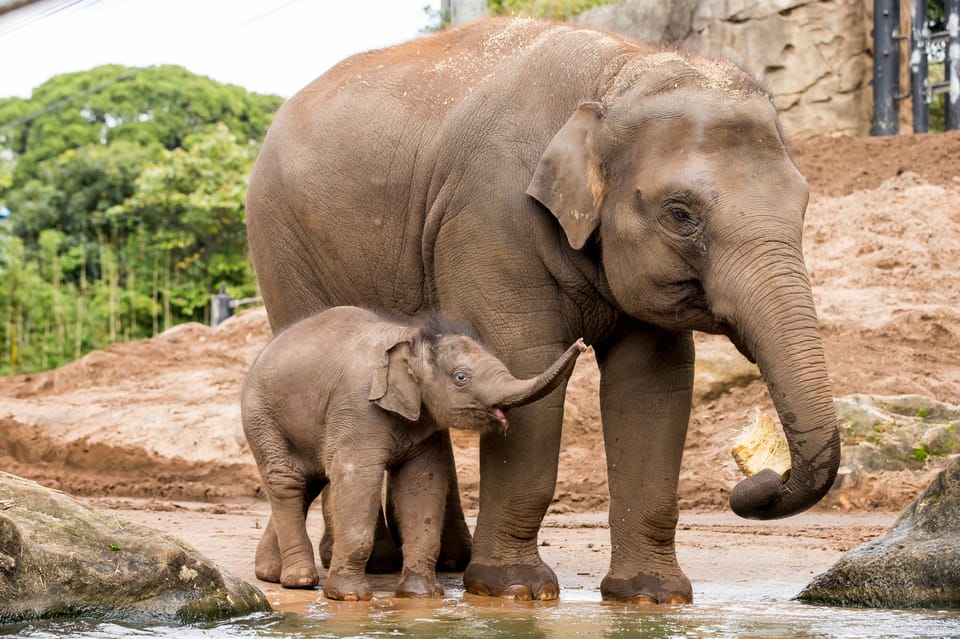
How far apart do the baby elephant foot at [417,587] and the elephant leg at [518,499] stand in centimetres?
24

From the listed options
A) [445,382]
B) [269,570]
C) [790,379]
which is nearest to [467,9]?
[269,570]

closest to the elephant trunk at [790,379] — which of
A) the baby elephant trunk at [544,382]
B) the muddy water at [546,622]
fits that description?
the muddy water at [546,622]

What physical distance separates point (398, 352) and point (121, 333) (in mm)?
19534

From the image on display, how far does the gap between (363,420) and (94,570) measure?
1.47m

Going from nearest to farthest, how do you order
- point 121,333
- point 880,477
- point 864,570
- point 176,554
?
1. point 176,554
2. point 864,570
3. point 880,477
4. point 121,333

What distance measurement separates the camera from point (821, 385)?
18.9ft

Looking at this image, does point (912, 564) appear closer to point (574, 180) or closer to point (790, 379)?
point (790, 379)

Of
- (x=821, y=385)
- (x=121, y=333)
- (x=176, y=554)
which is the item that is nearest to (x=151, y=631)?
(x=176, y=554)

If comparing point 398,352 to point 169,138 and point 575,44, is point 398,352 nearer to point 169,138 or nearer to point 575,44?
point 575,44

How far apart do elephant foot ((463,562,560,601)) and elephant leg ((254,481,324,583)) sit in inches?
40.6

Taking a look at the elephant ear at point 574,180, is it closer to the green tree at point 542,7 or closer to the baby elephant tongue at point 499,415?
the baby elephant tongue at point 499,415

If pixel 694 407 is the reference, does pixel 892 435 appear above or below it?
below

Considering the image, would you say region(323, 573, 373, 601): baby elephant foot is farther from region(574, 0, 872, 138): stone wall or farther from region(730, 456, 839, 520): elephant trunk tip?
region(574, 0, 872, 138): stone wall

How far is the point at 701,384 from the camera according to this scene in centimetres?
1294
